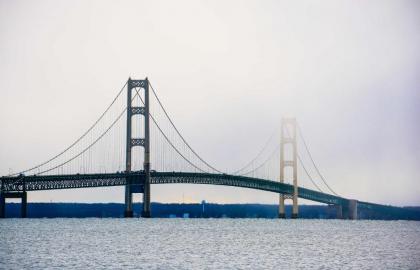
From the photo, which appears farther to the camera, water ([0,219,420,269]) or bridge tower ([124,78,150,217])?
bridge tower ([124,78,150,217])

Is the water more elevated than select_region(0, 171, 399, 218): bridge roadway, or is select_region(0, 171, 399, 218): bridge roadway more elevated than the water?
select_region(0, 171, 399, 218): bridge roadway

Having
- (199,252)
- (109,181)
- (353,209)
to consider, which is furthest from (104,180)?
(199,252)

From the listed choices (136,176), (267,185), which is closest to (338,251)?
(136,176)

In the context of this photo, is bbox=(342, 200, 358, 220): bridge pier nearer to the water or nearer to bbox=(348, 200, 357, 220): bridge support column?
bbox=(348, 200, 357, 220): bridge support column

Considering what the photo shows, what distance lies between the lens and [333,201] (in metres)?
128

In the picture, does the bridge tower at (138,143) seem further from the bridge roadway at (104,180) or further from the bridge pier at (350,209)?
the bridge pier at (350,209)

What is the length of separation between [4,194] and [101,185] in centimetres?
911

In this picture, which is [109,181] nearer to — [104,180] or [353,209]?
[104,180]

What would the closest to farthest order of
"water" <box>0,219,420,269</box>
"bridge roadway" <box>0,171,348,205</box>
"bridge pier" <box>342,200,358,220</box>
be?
"water" <box>0,219,420,269</box> < "bridge roadway" <box>0,171,348,205</box> < "bridge pier" <box>342,200,358,220</box>

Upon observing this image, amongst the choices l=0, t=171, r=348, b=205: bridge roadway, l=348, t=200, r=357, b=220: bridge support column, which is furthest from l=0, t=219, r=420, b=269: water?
l=348, t=200, r=357, b=220: bridge support column

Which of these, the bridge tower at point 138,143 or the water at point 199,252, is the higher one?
the bridge tower at point 138,143

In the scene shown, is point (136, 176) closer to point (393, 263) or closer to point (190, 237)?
point (190, 237)

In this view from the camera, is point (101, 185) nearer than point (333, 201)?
Yes

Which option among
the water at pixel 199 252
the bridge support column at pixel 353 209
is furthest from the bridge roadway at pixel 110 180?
the water at pixel 199 252
